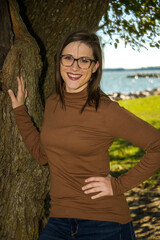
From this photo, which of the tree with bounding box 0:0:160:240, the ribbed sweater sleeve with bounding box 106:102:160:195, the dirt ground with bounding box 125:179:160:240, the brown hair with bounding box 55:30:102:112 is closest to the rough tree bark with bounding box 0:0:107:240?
the tree with bounding box 0:0:160:240

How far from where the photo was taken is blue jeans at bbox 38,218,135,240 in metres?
2.30

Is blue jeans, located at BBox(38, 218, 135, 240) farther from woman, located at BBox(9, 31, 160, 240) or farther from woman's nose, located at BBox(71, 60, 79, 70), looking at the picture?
woman's nose, located at BBox(71, 60, 79, 70)

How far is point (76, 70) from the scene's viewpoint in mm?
2688

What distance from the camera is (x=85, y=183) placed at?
96.1 inches

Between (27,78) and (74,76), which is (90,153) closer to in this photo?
(74,76)

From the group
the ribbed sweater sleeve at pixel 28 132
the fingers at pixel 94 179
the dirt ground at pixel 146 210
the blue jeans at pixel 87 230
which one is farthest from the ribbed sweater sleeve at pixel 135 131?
the dirt ground at pixel 146 210

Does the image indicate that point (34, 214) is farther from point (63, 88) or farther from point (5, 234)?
point (63, 88)

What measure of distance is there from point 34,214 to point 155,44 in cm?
424

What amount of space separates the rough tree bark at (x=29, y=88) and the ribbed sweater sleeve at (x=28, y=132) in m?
0.08

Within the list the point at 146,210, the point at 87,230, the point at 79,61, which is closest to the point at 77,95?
the point at 79,61

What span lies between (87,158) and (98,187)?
0.26 m

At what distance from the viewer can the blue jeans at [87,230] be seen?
7.54ft

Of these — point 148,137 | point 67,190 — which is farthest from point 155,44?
point 67,190

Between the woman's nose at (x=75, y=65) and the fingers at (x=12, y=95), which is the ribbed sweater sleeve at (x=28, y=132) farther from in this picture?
the woman's nose at (x=75, y=65)
